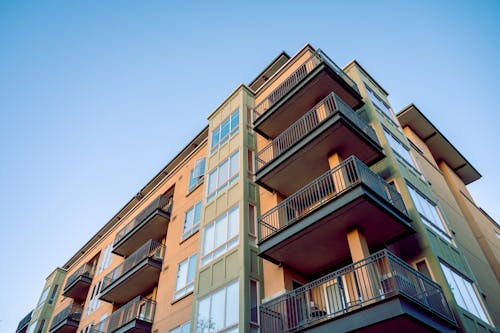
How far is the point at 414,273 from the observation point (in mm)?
9953

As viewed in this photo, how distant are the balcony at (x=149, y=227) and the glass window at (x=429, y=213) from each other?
45.5ft

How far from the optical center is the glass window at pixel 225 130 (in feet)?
64.1

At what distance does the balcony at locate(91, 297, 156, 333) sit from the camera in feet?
58.0

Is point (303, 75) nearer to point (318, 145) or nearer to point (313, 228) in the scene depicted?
point (318, 145)

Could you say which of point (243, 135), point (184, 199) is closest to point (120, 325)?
point (184, 199)

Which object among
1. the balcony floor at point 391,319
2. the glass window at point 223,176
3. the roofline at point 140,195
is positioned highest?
the roofline at point 140,195

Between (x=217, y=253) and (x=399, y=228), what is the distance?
281 inches

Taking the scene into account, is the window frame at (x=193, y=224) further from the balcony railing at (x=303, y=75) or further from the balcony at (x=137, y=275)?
the balcony railing at (x=303, y=75)

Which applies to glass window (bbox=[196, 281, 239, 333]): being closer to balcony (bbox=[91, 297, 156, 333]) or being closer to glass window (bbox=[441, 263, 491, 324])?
balcony (bbox=[91, 297, 156, 333])

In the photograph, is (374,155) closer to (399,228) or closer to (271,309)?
(399,228)

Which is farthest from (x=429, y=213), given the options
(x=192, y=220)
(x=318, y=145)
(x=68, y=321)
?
(x=68, y=321)

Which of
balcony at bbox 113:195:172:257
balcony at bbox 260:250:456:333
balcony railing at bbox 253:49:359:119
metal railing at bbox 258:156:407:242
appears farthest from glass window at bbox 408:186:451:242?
balcony at bbox 113:195:172:257

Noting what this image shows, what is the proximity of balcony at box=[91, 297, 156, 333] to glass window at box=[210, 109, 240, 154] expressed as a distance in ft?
28.3

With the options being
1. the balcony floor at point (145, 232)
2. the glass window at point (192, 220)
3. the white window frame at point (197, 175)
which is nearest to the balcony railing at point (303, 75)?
the white window frame at point (197, 175)
